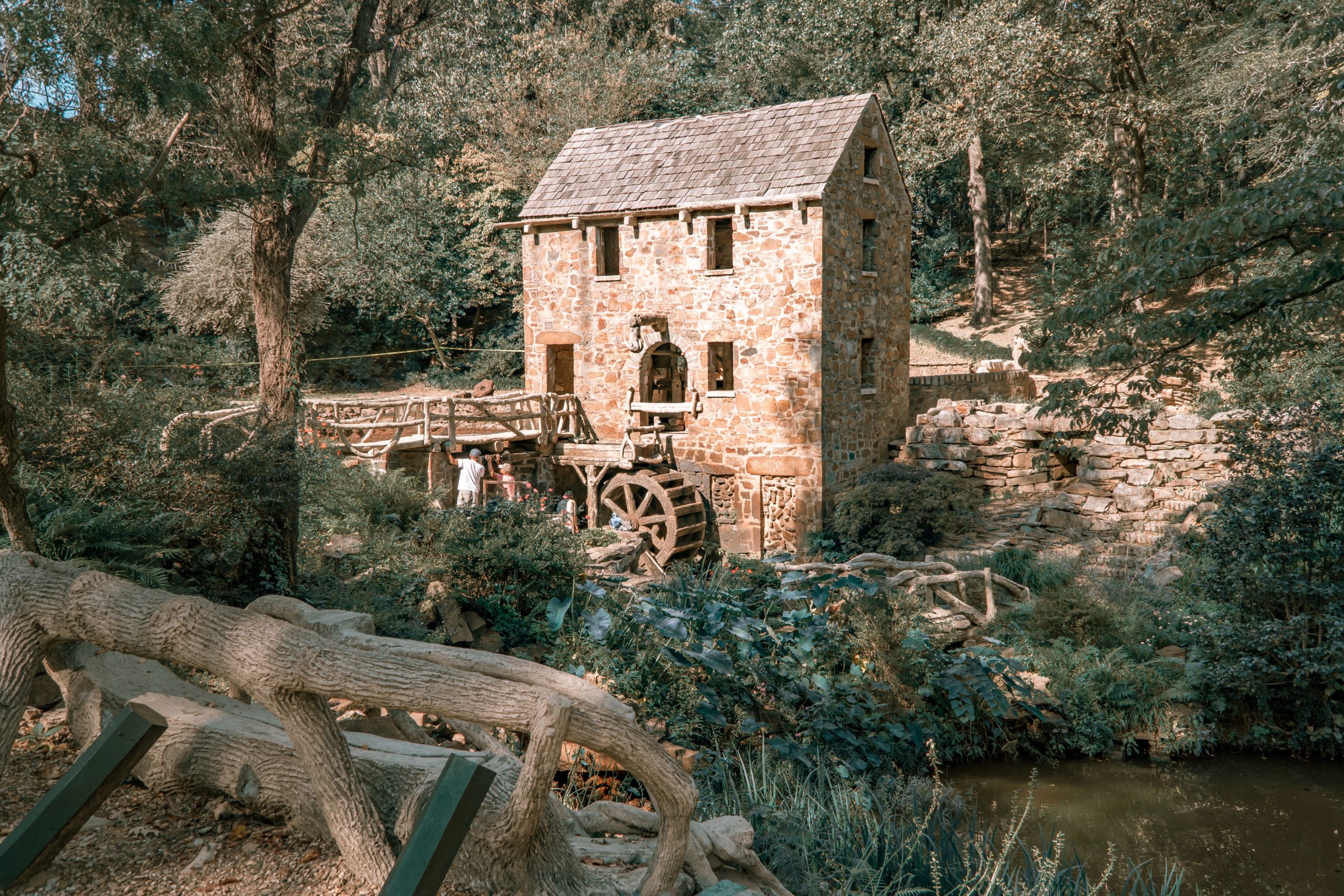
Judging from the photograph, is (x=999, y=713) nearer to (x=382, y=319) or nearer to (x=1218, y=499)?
(x=1218, y=499)

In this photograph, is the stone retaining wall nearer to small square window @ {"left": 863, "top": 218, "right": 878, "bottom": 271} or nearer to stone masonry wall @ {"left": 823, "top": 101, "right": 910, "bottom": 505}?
stone masonry wall @ {"left": 823, "top": 101, "right": 910, "bottom": 505}

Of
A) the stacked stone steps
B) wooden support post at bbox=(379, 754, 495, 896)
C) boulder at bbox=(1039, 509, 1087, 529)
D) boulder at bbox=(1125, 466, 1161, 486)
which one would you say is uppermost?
wooden support post at bbox=(379, 754, 495, 896)

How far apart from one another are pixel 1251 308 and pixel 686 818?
653 centimetres

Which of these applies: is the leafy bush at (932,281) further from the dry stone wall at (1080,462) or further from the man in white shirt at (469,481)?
the man in white shirt at (469,481)

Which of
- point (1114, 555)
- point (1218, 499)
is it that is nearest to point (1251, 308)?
point (1218, 499)

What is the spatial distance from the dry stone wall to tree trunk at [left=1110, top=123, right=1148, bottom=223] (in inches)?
287

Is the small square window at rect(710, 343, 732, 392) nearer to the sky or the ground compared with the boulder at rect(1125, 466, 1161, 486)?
nearer to the sky

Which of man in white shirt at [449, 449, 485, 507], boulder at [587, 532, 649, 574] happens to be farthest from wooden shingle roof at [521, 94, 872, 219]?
boulder at [587, 532, 649, 574]

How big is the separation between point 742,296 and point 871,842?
12.0 metres

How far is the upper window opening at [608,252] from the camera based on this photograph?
1659cm

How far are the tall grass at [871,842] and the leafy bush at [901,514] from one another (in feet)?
27.8

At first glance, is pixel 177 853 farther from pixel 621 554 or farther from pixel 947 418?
pixel 947 418

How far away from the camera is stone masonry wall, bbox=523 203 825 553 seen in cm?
1501

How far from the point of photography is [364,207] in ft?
76.6
